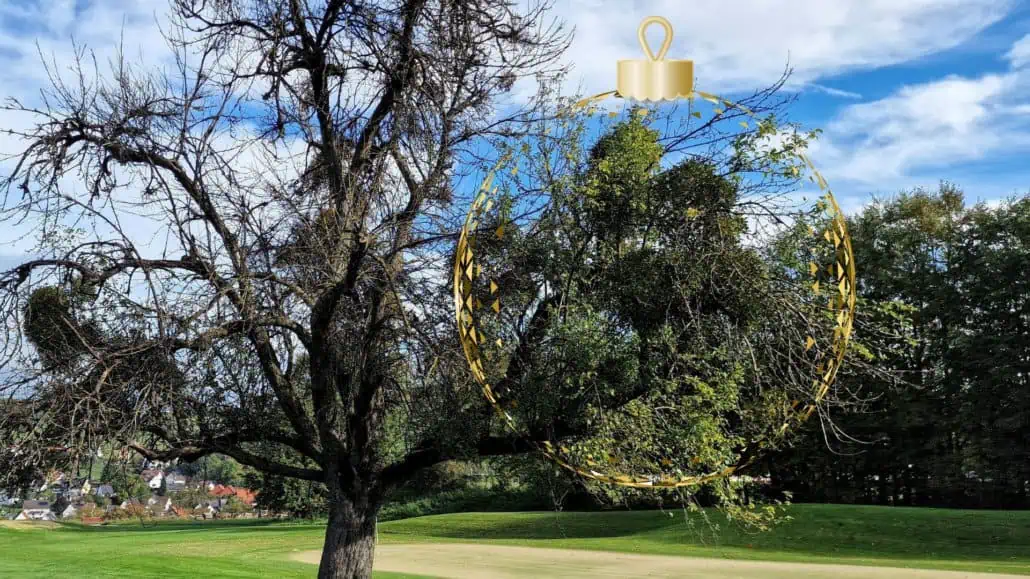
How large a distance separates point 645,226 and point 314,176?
625cm

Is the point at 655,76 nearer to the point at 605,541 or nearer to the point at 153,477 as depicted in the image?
the point at 153,477

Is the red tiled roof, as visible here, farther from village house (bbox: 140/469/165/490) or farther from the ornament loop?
the ornament loop

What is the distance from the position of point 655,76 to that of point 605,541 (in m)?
23.6

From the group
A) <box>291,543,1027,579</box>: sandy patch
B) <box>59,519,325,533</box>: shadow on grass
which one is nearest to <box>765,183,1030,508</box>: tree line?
<box>291,543,1027,579</box>: sandy patch

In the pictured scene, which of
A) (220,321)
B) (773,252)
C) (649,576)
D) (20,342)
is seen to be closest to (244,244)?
(220,321)

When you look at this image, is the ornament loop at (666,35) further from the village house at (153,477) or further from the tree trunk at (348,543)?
the village house at (153,477)

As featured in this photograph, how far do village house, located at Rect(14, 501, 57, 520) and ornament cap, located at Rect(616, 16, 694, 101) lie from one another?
121ft

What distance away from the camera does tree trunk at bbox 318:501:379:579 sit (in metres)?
9.50

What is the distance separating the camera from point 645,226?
A: 201 inches

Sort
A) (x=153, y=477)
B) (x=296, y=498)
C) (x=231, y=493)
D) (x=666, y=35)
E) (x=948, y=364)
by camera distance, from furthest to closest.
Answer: (x=231, y=493)
(x=296, y=498)
(x=948, y=364)
(x=153, y=477)
(x=666, y=35)

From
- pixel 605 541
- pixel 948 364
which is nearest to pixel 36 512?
pixel 605 541

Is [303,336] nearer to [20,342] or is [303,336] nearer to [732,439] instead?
[20,342]

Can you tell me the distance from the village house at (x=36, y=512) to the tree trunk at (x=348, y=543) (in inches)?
1167

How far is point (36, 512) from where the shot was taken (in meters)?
38.8
